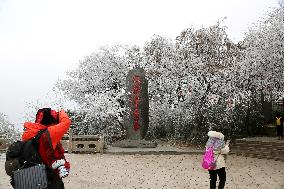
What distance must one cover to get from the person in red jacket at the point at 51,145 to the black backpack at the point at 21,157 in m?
0.10

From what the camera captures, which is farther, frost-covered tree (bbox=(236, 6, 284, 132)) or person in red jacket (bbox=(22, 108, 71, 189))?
frost-covered tree (bbox=(236, 6, 284, 132))

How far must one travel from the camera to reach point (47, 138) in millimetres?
4520

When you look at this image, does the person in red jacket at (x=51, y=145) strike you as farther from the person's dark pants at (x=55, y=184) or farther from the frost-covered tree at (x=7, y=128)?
the frost-covered tree at (x=7, y=128)

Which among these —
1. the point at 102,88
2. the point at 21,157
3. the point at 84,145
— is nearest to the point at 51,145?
the point at 21,157

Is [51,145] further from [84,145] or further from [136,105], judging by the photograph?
[136,105]

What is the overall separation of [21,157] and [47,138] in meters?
0.36

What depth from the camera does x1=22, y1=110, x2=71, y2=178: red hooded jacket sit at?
14.9 feet

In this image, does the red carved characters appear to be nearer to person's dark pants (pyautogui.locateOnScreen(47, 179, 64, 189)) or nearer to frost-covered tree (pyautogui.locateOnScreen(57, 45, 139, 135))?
frost-covered tree (pyautogui.locateOnScreen(57, 45, 139, 135))

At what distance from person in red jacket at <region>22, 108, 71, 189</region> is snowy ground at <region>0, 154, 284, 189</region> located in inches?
205

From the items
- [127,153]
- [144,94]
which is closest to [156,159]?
[127,153]

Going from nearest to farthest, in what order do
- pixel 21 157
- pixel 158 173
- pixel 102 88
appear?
pixel 21 157, pixel 158 173, pixel 102 88

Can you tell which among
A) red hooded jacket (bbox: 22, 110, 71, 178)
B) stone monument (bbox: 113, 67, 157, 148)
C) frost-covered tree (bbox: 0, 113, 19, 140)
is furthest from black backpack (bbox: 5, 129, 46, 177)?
frost-covered tree (bbox: 0, 113, 19, 140)

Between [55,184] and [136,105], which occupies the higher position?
[136,105]

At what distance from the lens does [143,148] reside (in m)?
19.3
